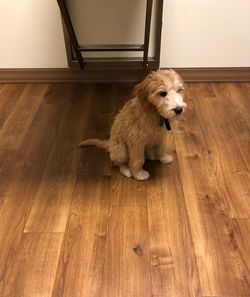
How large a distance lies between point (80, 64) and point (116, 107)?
0.41 meters

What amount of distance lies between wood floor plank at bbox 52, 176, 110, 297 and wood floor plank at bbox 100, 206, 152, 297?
0.03 metres

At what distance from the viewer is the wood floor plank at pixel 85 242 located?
1.27 metres

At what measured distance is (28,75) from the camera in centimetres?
261

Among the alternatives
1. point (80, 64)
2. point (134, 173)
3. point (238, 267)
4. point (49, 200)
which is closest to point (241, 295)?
point (238, 267)

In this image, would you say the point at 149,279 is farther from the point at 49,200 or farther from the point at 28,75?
the point at 28,75

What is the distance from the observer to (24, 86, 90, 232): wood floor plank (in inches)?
59.6

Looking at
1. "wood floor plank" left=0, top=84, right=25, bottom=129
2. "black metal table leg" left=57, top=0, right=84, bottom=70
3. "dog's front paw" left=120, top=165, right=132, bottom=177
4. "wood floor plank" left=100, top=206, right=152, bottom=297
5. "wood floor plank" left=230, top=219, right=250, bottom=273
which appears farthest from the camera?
"wood floor plank" left=0, top=84, right=25, bottom=129

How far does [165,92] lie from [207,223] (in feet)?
1.89

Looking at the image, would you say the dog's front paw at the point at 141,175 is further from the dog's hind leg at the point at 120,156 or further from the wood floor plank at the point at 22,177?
the wood floor plank at the point at 22,177

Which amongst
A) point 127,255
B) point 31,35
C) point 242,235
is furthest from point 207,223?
point 31,35

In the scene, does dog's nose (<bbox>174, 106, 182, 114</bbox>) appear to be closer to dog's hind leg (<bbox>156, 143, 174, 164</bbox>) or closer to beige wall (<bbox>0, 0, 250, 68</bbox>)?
dog's hind leg (<bbox>156, 143, 174, 164</bbox>)

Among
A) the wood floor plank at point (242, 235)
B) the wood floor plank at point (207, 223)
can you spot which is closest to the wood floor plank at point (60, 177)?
the wood floor plank at point (207, 223)

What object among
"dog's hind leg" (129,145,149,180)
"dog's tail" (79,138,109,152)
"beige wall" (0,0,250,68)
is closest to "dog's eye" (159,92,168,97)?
"dog's hind leg" (129,145,149,180)

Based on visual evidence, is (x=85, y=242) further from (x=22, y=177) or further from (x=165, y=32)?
(x=165, y=32)
